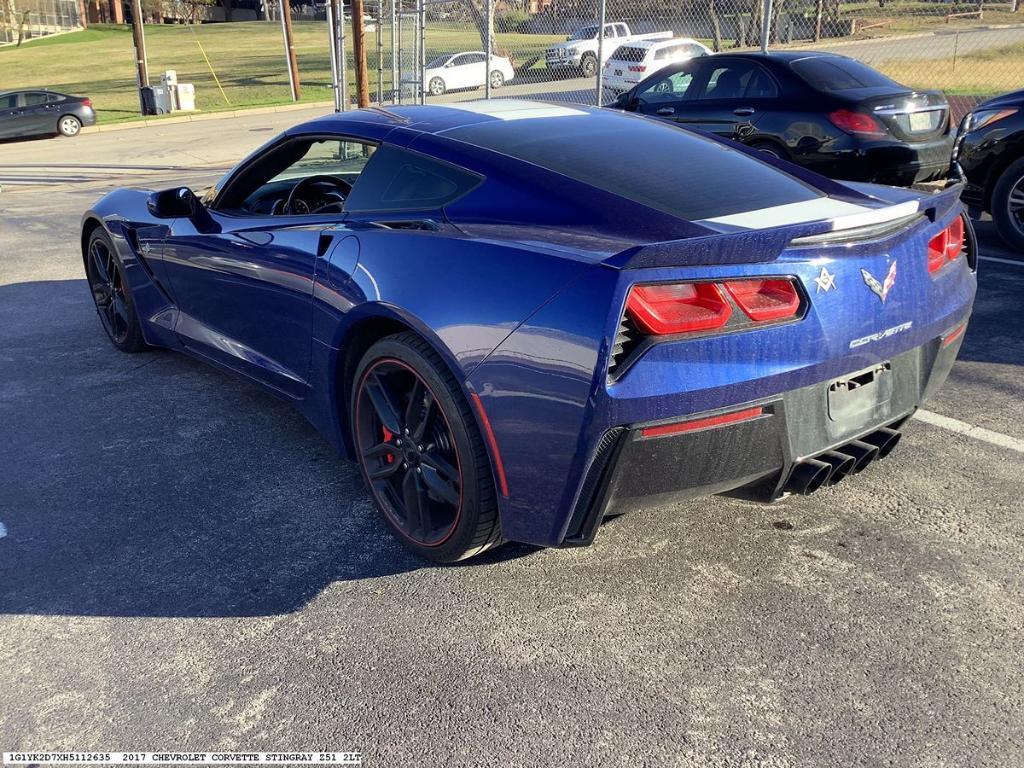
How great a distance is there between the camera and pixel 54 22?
65625 millimetres

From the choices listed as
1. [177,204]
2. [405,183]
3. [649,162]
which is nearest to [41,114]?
[177,204]

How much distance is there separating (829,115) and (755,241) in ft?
21.2

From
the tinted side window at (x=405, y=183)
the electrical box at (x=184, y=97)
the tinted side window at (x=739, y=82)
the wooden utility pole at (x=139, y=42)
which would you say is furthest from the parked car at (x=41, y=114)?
the tinted side window at (x=405, y=183)

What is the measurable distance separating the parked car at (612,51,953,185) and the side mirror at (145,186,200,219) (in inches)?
211

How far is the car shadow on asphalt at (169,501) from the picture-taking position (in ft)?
10.5

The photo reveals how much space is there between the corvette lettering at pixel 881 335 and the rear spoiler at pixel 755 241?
0.28 meters

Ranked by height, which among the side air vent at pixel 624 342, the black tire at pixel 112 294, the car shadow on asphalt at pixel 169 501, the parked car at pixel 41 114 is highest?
the side air vent at pixel 624 342

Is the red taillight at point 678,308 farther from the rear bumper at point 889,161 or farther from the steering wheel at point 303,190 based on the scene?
the rear bumper at point 889,161

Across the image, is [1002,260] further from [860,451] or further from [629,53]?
[629,53]

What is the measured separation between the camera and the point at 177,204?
4613 mm

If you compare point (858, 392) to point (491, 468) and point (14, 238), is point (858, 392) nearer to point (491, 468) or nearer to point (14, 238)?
point (491, 468)

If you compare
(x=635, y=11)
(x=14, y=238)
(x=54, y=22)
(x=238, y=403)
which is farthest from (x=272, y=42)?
(x=238, y=403)

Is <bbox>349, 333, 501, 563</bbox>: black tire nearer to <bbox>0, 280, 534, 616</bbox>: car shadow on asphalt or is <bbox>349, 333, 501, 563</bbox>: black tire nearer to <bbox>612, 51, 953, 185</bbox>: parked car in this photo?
<bbox>0, 280, 534, 616</bbox>: car shadow on asphalt

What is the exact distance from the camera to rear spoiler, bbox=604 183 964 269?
2586 millimetres
